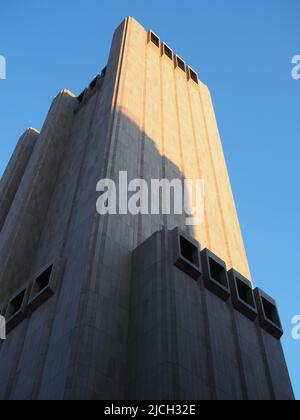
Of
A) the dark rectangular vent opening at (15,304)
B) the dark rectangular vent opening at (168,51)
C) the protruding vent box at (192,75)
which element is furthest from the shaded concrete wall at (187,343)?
the protruding vent box at (192,75)

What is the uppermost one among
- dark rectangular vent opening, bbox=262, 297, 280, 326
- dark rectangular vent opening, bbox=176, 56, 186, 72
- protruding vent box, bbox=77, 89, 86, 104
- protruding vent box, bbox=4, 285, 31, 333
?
dark rectangular vent opening, bbox=176, 56, 186, 72

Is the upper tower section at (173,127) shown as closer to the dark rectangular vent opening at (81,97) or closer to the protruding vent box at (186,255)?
the protruding vent box at (186,255)

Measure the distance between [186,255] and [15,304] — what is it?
1272cm

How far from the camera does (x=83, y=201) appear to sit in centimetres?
3775

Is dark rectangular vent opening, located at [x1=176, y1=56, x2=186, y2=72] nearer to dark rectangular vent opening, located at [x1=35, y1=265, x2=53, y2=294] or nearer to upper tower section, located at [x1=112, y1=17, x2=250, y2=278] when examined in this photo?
upper tower section, located at [x1=112, y1=17, x2=250, y2=278]

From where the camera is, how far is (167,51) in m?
65.4

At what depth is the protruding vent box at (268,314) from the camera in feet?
113

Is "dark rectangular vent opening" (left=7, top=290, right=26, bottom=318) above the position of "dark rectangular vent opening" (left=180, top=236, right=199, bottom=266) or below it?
below

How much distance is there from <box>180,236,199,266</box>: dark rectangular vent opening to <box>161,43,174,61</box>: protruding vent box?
38.6 m

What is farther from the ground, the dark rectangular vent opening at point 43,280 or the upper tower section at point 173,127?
→ the upper tower section at point 173,127

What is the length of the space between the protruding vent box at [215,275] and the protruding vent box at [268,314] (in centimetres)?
364

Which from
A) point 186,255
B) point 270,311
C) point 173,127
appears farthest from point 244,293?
point 173,127

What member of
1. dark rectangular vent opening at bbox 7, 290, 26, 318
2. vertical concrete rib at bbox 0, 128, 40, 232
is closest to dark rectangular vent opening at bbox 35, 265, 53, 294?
dark rectangular vent opening at bbox 7, 290, 26, 318

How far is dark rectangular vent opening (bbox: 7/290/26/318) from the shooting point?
33.8 meters
